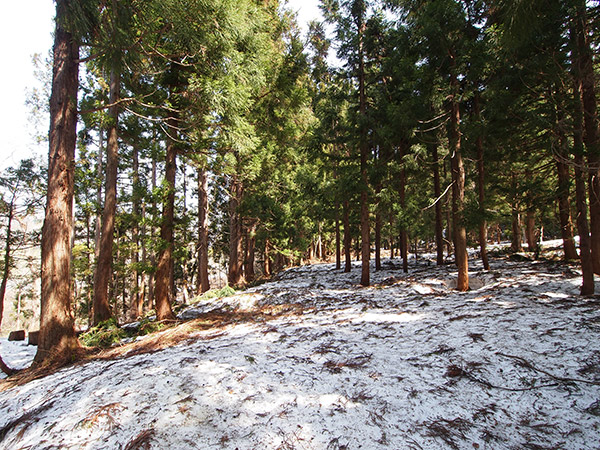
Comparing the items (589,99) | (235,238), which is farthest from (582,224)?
(235,238)

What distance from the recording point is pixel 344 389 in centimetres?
303

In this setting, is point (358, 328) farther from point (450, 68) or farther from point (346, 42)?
point (346, 42)

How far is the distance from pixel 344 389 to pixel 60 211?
6060 millimetres

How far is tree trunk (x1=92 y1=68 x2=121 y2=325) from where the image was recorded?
25.4 ft

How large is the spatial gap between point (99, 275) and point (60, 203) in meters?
3.71

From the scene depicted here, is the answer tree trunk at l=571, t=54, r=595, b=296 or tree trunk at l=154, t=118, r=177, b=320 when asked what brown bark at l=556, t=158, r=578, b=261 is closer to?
tree trunk at l=571, t=54, r=595, b=296

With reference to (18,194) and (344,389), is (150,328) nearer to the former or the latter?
(344,389)

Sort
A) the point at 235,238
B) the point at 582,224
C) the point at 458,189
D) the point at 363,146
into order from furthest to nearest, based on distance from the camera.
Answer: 1. the point at 235,238
2. the point at 363,146
3. the point at 458,189
4. the point at 582,224

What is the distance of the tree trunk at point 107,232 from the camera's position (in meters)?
7.75

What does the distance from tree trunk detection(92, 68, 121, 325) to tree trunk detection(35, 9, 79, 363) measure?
2.30 metres

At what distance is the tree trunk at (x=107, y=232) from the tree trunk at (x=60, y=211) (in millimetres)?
2296

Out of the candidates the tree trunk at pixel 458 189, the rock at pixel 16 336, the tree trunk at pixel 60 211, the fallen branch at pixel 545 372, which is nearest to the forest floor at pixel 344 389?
the fallen branch at pixel 545 372

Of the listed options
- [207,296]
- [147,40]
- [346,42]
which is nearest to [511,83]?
[346,42]

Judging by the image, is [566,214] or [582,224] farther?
[566,214]
